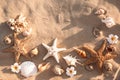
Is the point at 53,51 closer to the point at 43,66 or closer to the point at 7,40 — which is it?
the point at 43,66

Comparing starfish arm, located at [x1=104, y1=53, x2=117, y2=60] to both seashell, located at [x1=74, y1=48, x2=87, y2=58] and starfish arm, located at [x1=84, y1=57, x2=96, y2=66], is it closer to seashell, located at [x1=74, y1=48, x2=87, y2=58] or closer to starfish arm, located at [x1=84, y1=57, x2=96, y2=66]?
starfish arm, located at [x1=84, y1=57, x2=96, y2=66]

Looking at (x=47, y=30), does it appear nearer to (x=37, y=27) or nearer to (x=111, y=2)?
(x=37, y=27)

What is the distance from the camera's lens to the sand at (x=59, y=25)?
18.5ft

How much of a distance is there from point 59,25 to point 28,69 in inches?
30.1

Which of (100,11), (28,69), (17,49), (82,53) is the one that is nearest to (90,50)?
(82,53)

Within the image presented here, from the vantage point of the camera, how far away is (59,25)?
18.7 feet

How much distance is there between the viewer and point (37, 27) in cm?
572

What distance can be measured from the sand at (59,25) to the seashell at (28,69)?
0.20 feet

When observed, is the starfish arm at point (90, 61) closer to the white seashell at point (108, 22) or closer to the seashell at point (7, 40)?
the white seashell at point (108, 22)

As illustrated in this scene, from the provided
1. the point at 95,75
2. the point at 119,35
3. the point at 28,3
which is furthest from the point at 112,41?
the point at 28,3

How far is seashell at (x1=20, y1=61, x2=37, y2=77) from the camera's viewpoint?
18.5 ft

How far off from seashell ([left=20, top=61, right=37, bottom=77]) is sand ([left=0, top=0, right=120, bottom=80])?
62 millimetres

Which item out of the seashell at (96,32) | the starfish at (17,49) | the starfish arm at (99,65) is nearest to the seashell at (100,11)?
the seashell at (96,32)

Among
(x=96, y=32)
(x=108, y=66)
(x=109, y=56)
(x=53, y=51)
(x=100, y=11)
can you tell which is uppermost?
(x=100, y=11)
